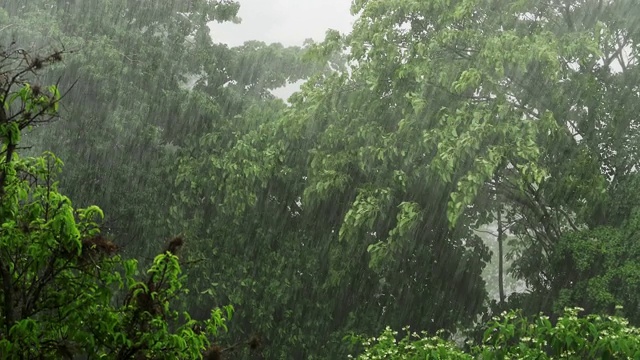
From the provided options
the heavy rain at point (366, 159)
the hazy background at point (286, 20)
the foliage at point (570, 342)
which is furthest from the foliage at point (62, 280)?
the hazy background at point (286, 20)

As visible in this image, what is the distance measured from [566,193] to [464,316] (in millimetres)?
3212

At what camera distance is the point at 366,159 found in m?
10.6

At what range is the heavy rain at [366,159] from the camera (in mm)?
9641

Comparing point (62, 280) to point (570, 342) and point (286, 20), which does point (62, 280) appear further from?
point (286, 20)

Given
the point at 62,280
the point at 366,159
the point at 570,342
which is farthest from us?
the point at 366,159

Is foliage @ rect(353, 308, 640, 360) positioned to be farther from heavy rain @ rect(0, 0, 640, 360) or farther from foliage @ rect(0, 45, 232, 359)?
foliage @ rect(0, 45, 232, 359)

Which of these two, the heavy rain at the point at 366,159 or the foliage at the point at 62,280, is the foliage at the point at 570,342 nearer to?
the heavy rain at the point at 366,159

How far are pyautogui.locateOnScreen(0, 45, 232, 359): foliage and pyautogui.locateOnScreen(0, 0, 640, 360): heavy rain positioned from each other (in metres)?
2.95

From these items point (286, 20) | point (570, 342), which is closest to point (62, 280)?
point (570, 342)

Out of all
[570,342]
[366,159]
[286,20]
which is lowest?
[570,342]

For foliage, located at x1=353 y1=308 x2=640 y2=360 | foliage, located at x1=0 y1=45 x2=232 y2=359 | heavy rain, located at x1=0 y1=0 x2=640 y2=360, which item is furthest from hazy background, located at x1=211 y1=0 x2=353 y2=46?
foliage, located at x1=0 y1=45 x2=232 y2=359

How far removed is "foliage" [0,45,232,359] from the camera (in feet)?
13.2

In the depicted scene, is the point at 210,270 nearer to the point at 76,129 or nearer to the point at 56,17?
the point at 76,129

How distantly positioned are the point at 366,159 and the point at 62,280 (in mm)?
6584
